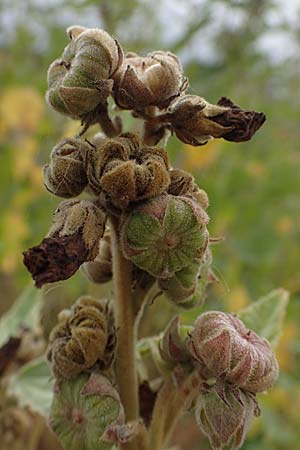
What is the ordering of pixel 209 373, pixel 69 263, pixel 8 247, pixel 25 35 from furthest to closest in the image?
pixel 25 35, pixel 8 247, pixel 209 373, pixel 69 263

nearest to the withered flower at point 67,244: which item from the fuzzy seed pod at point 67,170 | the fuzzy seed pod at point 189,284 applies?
the fuzzy seed pod at point 67,170

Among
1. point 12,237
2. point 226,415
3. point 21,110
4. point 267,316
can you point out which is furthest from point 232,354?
point 21,110

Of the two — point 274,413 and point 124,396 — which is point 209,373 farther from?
point 274,413

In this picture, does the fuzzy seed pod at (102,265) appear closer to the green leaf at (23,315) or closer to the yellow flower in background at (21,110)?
the green leaf at (23,315)

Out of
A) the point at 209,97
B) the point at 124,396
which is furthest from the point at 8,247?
the point at 124,396

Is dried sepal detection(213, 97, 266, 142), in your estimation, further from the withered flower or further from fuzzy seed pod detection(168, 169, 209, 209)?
the withered flower

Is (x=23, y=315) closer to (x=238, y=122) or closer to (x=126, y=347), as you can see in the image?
(x=126, y=347)
